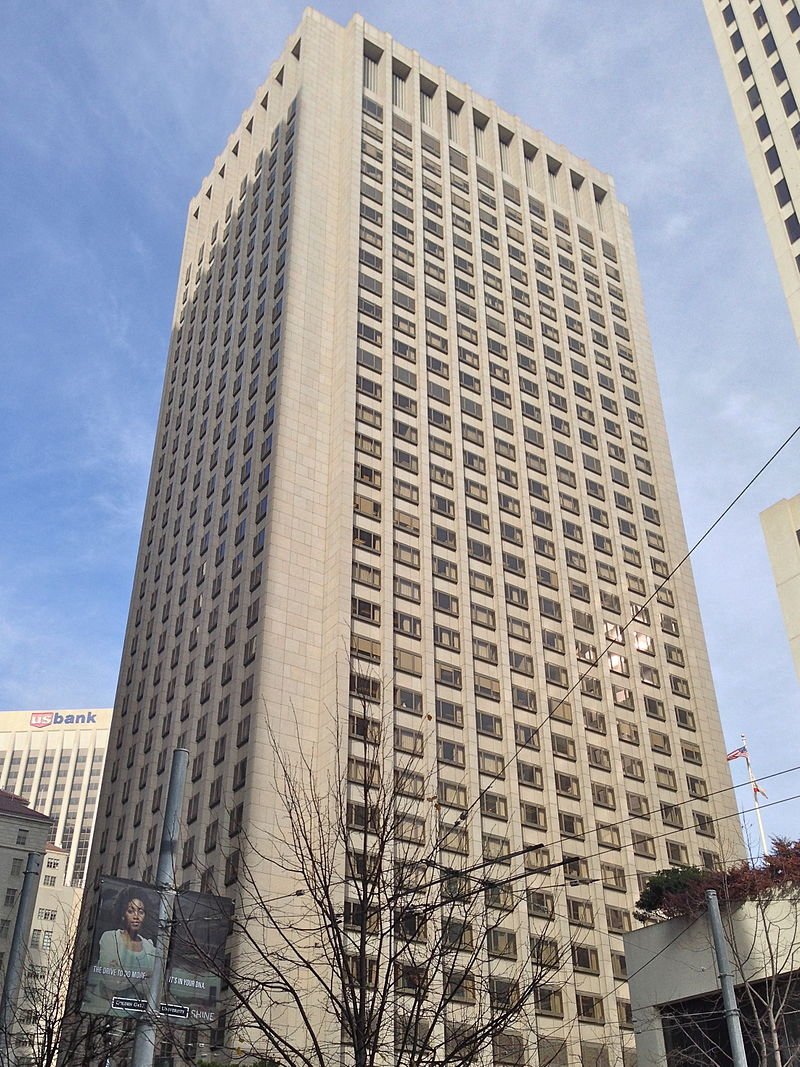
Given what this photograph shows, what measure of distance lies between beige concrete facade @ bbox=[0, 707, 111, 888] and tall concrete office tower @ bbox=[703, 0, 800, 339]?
142546 millimetres

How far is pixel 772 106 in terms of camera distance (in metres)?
74.5

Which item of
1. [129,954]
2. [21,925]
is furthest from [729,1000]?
[21,925]

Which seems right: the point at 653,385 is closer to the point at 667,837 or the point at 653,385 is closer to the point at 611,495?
the point at 611,495

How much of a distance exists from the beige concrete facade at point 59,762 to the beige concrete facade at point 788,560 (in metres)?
145

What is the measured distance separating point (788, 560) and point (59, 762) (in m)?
155

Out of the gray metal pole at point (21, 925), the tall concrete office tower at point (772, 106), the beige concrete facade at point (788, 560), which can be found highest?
the tall concrete office tower at point (772, 106)

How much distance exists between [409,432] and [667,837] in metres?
32.9

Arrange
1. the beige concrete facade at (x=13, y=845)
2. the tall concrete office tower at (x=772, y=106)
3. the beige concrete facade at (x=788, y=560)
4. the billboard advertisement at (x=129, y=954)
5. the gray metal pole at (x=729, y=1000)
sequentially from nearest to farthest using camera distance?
the billboard advertisement at (x=129, y=954), the gray metal pole at (x=729, y=1000), the beige concrete facade at (x=788, y=560), the tall concrete office tower at (x=772, y=106), the beige concrete facade at (x=13, y=845)

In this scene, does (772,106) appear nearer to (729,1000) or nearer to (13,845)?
(729,1000)

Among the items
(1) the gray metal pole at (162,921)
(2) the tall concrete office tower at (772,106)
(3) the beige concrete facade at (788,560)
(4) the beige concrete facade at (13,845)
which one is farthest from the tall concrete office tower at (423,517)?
(1) the gray metal pole at (162,921)

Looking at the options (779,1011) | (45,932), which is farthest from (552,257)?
(45,932)

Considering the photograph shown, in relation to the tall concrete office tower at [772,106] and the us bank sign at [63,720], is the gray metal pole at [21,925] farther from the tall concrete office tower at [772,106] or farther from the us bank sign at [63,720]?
the us bank sign at [63,720]

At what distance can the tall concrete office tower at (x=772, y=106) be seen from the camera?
7119 cm

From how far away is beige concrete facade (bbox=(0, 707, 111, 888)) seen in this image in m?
177
